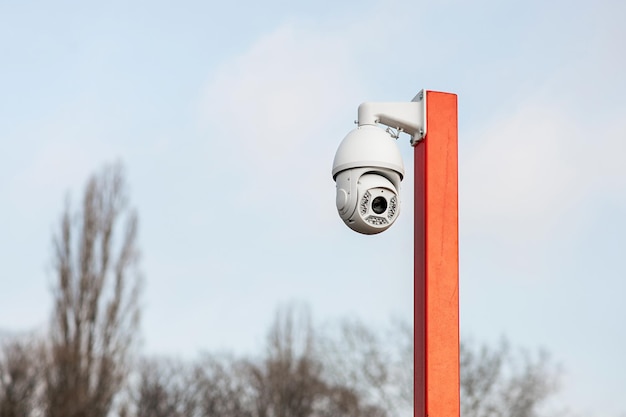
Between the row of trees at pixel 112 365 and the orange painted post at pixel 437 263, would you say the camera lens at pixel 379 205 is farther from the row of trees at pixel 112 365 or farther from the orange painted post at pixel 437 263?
the row of trees at pixel 112 365

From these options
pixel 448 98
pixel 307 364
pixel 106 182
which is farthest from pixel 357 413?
pixel 448 98

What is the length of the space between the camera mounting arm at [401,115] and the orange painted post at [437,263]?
0.7 inches

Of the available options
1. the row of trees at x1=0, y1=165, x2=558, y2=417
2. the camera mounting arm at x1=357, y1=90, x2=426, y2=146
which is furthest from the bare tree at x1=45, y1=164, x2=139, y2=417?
the camera mounting arm at x1=357, y1=90, x2=426, y2=146

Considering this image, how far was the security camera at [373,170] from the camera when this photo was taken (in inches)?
103

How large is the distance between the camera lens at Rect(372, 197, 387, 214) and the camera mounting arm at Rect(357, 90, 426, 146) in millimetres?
190

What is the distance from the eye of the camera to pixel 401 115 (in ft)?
8.80

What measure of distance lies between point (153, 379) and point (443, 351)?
25217 mm

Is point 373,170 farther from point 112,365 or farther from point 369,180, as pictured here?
point 112,365

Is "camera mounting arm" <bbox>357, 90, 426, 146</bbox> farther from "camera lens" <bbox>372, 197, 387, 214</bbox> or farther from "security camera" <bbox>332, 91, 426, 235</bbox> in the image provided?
"camera lens" <bbox>372, 197, 387, 214</bbox>

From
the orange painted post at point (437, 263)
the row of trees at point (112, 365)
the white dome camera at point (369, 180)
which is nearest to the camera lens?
the orange painted post at point (437, 263)

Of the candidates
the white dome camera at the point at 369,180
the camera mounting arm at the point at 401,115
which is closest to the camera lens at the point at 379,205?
the white dome camera at the point at 369,180

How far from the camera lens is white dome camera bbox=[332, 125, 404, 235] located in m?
2.61

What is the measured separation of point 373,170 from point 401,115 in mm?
176

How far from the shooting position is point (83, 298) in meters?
19.8
